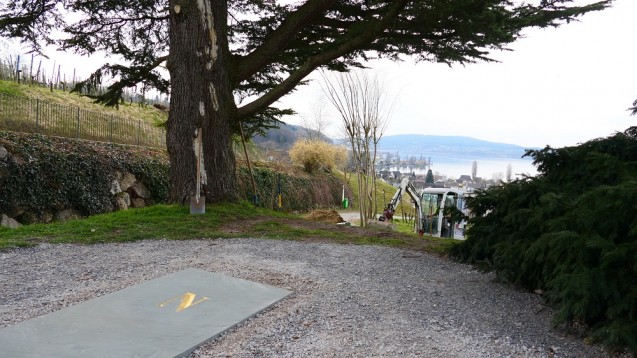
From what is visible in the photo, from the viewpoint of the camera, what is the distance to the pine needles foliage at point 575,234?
275cm

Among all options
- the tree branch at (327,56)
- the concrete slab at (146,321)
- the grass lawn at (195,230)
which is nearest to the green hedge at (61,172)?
the grass lawn at (195,230)

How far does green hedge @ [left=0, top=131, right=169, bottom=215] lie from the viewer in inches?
358

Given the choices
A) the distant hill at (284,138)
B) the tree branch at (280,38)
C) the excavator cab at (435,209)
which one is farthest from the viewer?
the distant hill at (284,138)

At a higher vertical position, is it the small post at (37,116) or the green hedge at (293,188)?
the small post at (37,116)

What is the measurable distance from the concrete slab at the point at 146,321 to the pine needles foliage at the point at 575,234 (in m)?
2.18

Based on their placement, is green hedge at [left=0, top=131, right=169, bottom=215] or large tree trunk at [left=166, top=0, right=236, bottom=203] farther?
green hedge at [left=0, top=131, right=169, bottom=215]

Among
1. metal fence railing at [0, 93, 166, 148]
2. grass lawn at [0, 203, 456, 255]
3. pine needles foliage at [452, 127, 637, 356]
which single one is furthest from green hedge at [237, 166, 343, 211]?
pine needles foliage at [452, 127, 637, 356]

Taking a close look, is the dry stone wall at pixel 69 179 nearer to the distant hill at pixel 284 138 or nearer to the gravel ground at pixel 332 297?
the gravel ground at pixel 332 297

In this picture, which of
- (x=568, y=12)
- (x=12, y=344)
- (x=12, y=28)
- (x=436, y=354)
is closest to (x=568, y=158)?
(x=436, y=354)

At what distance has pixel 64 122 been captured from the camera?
12.4 metres

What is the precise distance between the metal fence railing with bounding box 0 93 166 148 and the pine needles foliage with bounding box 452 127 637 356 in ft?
36.2

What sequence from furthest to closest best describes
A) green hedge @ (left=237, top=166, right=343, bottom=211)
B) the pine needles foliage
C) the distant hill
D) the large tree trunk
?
1. the distant hill
2. green hedge @ (left=237, top=166, right=343, bottom=211)
3. the large tree trunk
4. the pine needles foliage

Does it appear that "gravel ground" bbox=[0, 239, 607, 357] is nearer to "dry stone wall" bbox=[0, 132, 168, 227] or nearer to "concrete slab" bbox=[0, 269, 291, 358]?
"concrete slab" bbox=[0, 269, 291, 358]

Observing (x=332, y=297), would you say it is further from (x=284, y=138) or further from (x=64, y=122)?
(x=284, y=138)
